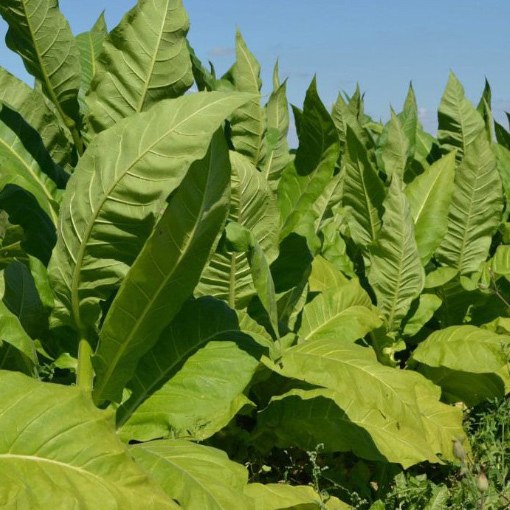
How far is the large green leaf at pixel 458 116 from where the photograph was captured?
4.46 m

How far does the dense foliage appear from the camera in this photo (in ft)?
7.72

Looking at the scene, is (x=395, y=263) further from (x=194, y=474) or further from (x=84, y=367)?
(x=194, y=474)

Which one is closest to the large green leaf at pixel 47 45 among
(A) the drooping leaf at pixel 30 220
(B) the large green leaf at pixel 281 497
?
(A) the drooping leaf at pixel 30 220

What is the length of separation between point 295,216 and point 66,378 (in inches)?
38.5

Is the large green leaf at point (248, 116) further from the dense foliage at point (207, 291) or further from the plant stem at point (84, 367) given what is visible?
the plant stem at point (84, 367)

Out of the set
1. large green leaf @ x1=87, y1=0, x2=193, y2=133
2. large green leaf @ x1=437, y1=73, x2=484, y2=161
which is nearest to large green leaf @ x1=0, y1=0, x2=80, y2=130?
large green leaf @ x1=87, y1=0, x2=193, y2=133

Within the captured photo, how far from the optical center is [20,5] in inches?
113

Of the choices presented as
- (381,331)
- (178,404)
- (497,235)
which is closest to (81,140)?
(178,404)

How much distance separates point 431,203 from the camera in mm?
3914

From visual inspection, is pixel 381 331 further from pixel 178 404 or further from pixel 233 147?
pixel 178 404

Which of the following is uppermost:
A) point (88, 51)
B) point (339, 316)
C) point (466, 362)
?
point (88, 51)

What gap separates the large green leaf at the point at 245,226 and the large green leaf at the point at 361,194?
2.32 feet

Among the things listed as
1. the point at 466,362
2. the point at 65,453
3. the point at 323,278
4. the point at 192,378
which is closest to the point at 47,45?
the point at 192,378

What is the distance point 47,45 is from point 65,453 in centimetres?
144
